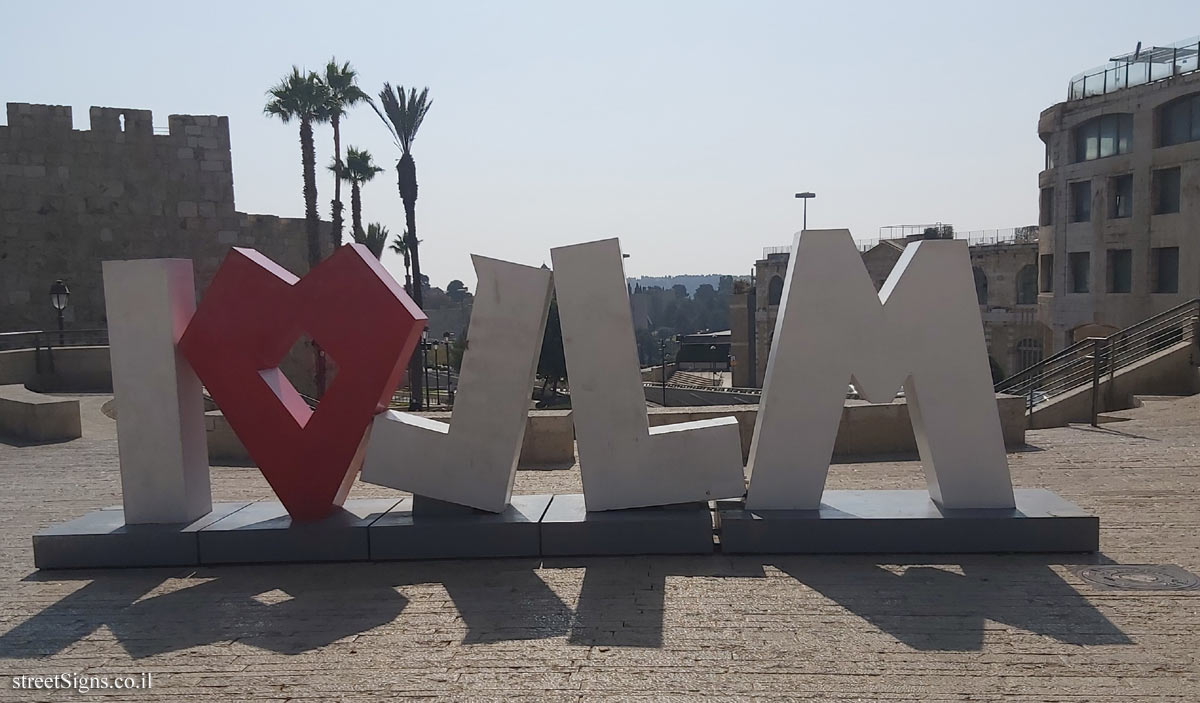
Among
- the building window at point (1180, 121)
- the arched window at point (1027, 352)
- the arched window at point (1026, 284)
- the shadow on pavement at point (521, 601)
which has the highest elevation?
the building window at point (1180, 121)

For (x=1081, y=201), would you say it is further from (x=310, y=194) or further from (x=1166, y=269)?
(x=310, y=194)

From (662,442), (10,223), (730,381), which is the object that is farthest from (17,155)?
(730,381)

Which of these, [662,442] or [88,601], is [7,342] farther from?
[662,442]

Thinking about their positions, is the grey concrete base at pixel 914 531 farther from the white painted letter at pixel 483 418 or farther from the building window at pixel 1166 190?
the building window at pixel 1166 190

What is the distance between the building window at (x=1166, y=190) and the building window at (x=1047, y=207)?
204 inches

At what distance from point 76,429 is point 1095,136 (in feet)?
113

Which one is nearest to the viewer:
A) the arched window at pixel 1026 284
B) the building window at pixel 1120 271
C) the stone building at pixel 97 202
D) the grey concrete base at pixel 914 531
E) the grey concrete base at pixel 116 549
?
the grey concrete base at pixel 914 531

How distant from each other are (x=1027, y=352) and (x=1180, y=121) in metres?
15.5

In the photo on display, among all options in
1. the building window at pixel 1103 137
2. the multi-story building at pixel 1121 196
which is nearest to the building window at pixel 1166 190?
the multi-story building at pixel 1121 196

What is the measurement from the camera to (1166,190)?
102 feet

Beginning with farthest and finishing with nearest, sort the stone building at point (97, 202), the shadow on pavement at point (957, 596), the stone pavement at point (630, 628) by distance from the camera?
the stone building at point (97, 202), the shadow on pavement at point (957, 596), the stone pavement at point (630, 628)

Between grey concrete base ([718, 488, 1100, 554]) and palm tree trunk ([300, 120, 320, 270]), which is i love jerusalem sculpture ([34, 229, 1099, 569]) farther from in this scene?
palm tree trunk ([300, 120, 320, 270])

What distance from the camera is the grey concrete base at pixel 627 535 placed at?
7629 mm

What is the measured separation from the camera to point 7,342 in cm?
2564
